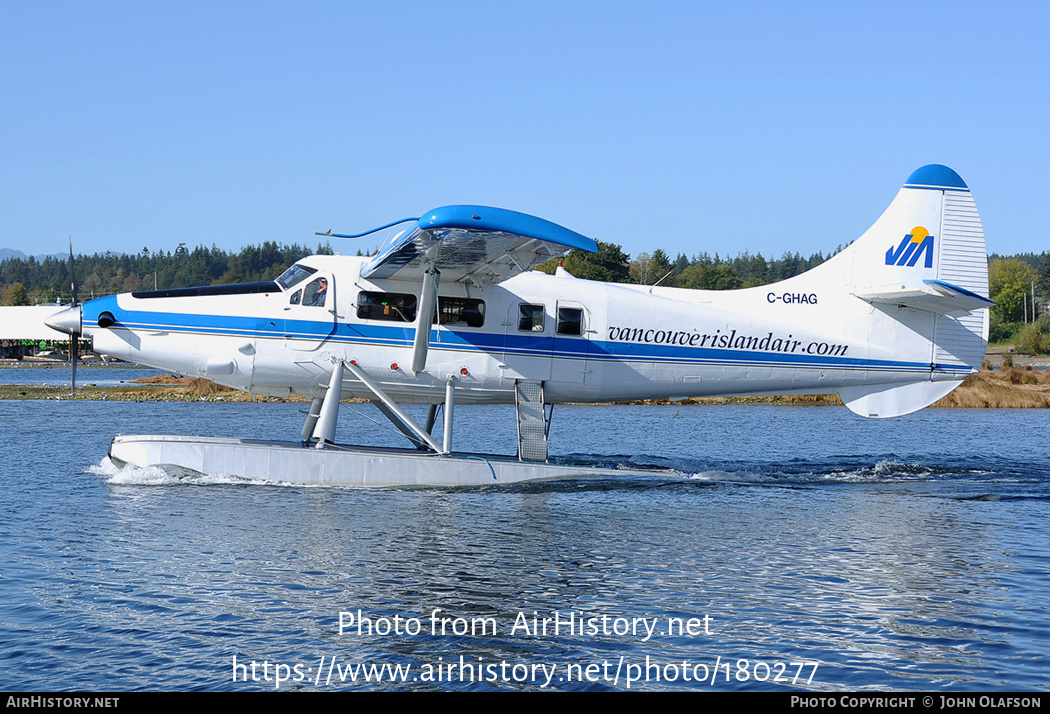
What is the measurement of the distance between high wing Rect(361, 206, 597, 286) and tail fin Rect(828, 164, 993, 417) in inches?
234

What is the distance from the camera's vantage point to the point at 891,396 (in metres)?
14.1

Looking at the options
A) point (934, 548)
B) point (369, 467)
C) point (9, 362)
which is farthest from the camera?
point (9, 362)

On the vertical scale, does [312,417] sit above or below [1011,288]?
below

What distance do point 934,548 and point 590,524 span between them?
3.68 metres

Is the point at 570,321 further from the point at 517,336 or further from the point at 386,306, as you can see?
the point at 386,306

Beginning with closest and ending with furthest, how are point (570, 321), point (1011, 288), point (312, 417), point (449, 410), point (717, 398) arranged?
point (449, 410), point (570, 321), point (312, 417), point (717, 398), point (1011, 288)

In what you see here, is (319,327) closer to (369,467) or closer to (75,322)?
(369,467)

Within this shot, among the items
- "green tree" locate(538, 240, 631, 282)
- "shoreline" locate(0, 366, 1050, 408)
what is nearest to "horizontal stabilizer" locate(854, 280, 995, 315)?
"shoreline" locate(0, 366, 1050, 408)

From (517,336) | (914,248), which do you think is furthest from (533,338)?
(914,248)

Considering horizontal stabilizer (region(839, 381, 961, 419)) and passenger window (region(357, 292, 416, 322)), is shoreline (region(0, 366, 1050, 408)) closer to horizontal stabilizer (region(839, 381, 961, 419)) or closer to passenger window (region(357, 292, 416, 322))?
horizontal stabilizer (region(839, 381, 961, 419))

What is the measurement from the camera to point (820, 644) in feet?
→ 20.2

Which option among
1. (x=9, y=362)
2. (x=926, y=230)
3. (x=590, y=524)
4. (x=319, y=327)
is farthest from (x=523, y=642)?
(x=9, y=362)

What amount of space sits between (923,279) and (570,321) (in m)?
5.71
